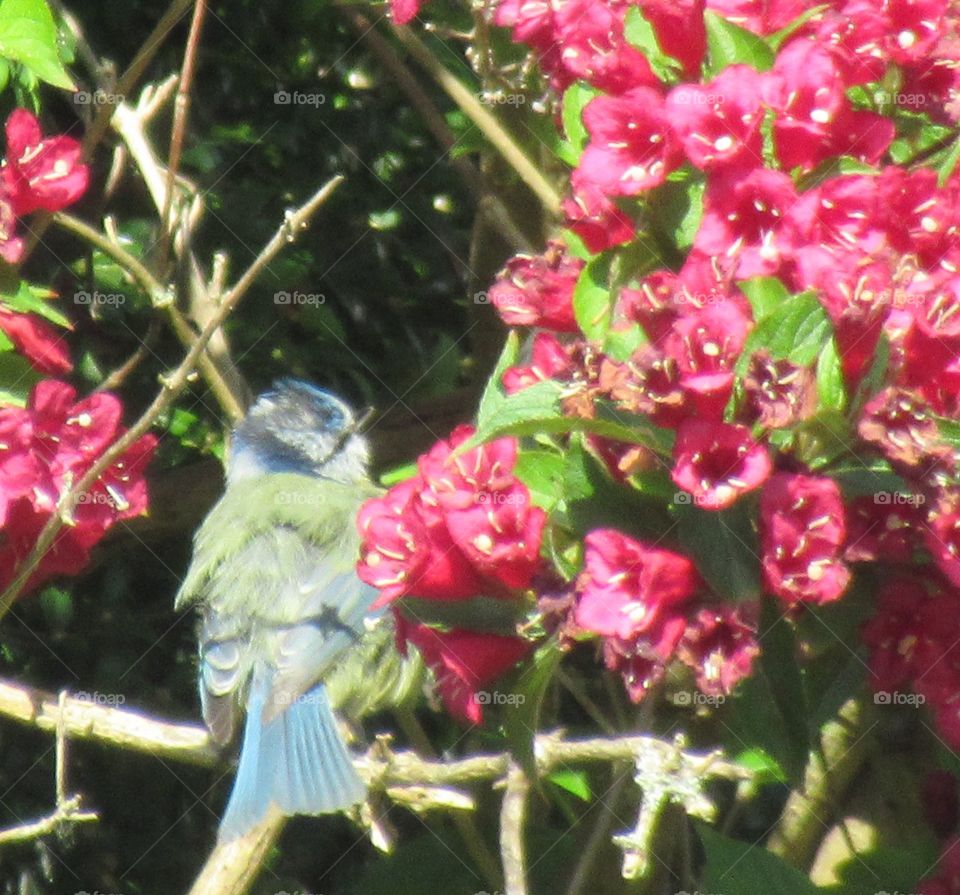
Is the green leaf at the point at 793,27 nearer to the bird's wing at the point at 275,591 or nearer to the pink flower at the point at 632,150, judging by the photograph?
the pink flower at the point at 632,150

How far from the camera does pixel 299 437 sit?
164 inches

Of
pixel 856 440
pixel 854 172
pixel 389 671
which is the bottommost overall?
pixel 389 671

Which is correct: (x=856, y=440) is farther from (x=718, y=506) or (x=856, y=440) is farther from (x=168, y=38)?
(x=168, y=38)

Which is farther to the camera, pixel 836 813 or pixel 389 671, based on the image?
pixel 389 671

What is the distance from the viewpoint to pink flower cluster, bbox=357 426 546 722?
1.76m

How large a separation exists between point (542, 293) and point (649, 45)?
1.07ft

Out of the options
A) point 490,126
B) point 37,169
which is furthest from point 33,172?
point 490,126

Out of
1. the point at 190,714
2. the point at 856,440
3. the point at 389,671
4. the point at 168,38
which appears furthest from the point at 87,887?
→ the point at 856,440

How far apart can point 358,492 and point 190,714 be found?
79 cm

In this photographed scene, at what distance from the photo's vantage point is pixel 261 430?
398 centimetres

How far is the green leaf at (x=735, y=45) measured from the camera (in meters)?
1.76

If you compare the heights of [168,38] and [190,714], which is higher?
[168,38]

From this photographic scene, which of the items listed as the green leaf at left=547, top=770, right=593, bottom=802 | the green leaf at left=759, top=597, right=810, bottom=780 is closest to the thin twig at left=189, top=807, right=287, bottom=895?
the green leaf at left=547, top=770, right=593, bottom=802

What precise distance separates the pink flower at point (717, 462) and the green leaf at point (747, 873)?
0.85 m
